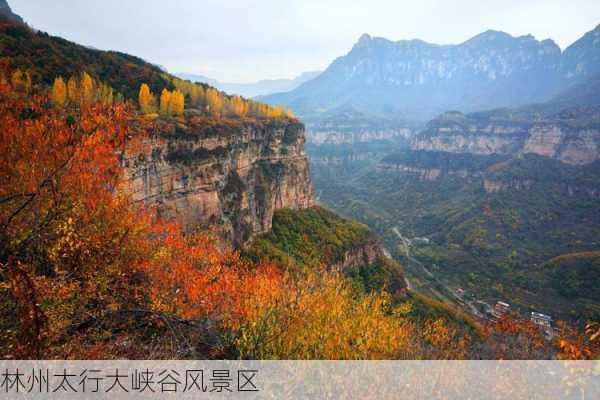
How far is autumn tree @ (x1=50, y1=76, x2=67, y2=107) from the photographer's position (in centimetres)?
3055

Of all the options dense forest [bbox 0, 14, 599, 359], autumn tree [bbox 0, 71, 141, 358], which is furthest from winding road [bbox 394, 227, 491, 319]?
autumn tree [bbox 0, 71, 141, 358]

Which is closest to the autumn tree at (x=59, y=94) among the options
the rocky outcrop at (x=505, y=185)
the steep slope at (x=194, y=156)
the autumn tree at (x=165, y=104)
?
the steep slope at (x=194, y=156)

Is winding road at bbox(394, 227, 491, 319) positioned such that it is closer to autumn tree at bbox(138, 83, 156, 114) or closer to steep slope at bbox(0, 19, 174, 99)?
autumn tree at bbox(138, 83, 156, 114)

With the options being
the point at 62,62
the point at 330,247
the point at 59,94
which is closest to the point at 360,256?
the point at 330,247

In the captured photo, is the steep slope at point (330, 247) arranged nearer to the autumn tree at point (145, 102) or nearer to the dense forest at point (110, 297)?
the autumn tree at point (145, 102)

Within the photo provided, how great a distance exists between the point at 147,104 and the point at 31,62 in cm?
1128

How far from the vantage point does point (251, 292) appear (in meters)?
17.1

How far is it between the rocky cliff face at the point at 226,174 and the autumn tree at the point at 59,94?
809cm

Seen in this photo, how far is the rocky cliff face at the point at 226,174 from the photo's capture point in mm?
33719

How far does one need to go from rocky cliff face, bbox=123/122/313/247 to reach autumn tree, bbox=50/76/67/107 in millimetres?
8087

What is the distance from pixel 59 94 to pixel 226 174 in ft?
64.8

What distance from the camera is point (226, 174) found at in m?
45.4

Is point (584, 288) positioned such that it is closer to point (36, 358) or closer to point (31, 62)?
point (36, 358)

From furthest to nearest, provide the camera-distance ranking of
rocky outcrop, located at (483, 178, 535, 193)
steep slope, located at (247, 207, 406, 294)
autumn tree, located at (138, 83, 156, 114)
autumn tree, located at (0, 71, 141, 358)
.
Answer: rocky outcrop, located at (483, 178, 535, 193)
steep slope, located at (247, 207, 406, 294)
autumn tree, located at (138, 83, 156, 114)
autumn tree, located at (0, 71, 141, 358)
